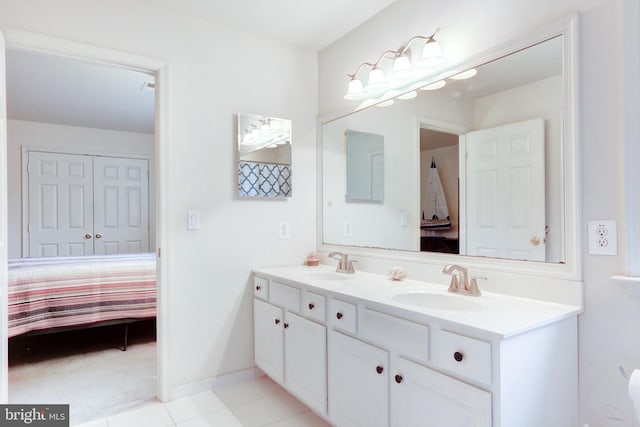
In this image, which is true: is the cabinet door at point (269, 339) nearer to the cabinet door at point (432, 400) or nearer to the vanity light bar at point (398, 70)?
the cabinet door at point (432, 400)

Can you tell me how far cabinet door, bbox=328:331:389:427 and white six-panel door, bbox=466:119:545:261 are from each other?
2.32 feet

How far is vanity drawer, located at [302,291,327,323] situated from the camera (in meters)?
1.88

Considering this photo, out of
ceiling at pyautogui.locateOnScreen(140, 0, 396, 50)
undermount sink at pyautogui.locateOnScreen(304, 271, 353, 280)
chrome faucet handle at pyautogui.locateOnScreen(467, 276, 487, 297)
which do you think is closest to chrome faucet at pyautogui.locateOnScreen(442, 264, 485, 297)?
chrome faucet handle at pyautogui.locateOnScreen(467, 276, 487, 297)

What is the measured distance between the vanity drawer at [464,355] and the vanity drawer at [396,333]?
62mm

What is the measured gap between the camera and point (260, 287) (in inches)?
97.3

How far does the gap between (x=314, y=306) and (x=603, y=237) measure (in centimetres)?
127

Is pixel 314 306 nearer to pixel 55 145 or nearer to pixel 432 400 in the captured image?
pixel 432 400

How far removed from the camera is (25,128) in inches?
182

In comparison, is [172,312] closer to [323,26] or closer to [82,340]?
[82,340]

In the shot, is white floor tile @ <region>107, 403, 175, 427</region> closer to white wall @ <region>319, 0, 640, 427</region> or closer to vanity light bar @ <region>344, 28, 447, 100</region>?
white wall @ <region>319, 0, 640, 427</region>

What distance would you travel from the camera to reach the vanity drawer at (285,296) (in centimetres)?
209

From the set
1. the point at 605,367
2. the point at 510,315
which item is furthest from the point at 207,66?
the point at 605,367

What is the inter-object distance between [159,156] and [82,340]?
2226mm

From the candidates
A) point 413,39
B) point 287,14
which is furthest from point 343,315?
point 287,14
